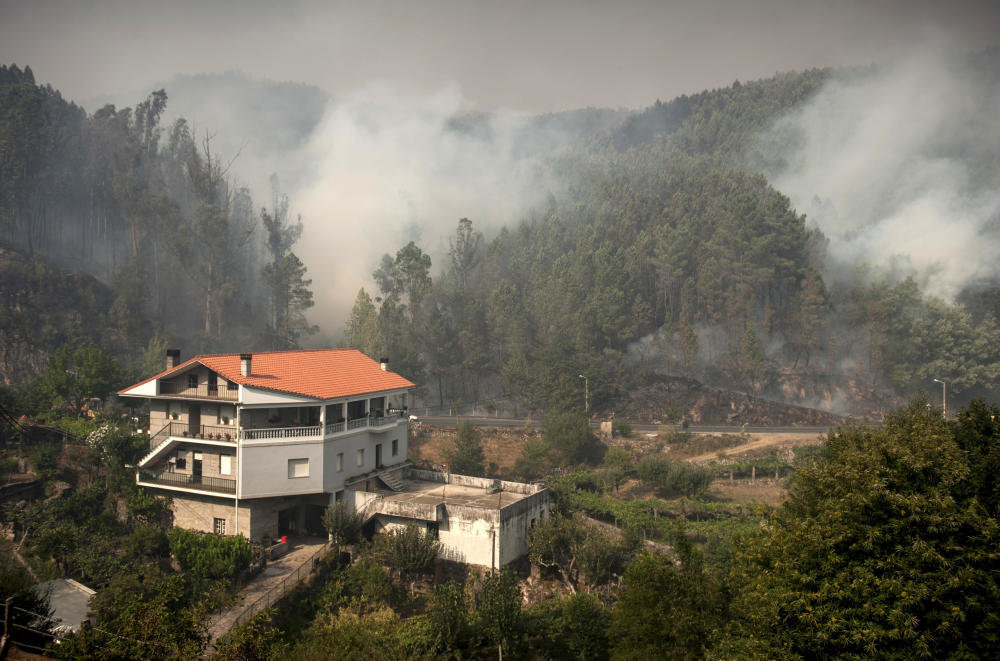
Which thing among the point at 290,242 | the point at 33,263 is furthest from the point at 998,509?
the point at 290,242

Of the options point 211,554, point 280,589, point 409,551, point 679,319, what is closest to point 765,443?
point 679,319

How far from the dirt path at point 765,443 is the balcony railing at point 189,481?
41.6 metres

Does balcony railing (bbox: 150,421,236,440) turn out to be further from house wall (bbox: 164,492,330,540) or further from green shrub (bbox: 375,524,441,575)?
green shrub (bbox: 375,524,441,575)

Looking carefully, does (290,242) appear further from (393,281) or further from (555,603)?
(555,603)

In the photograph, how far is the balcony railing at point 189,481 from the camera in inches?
1294

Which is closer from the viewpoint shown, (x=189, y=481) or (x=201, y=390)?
(x=189, y=481)

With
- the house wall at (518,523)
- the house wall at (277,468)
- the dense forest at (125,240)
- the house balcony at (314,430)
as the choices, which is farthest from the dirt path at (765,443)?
the dense forest at (125,240)

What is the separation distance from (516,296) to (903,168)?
81630 millimetres

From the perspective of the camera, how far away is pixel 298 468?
33.5 meters

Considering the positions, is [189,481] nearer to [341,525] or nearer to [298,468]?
[298,468]

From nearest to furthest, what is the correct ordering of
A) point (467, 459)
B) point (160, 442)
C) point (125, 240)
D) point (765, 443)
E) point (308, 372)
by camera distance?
point (160, 442)
point (308, 372)
point (467, 459)
point (765, 443)
point (125, 240)

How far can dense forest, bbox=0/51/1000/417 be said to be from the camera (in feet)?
248

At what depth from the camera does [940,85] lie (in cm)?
13150

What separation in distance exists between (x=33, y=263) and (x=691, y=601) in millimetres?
85129
